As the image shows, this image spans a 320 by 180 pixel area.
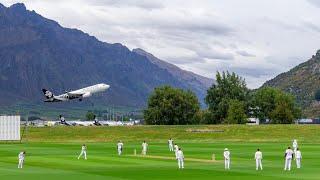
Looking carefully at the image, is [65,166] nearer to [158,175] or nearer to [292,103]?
[158,175]

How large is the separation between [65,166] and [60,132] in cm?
9342

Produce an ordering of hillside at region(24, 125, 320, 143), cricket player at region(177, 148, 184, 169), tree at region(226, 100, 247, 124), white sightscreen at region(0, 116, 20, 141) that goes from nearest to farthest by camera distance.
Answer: cricket player at region(177, 148, 184, 169) < hillside at region(24, 125, 320, 143) < white sightscreen at region(0, 116, 20, 141) < tree at region(226, 100, 247, 124)

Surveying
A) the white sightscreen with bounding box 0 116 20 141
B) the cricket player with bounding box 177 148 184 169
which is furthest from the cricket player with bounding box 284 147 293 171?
the white sightscreen with bounding box 0 116 20 141

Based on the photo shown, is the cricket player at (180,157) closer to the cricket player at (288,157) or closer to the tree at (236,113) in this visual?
the cricket player at (288,157)

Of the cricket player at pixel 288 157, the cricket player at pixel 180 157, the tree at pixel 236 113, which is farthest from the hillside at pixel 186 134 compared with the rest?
the cricket player at pixel 180 157

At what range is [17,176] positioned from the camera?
54.0 m

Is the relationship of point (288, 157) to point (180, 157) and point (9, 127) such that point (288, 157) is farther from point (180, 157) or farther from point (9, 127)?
point (9, 127)

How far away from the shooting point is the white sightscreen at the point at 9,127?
13939 cm

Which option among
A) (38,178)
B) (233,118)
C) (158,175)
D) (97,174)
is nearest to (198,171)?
(158,175)

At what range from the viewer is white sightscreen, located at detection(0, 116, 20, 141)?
457ft

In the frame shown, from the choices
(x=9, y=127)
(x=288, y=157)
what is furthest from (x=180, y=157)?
(x=9, y=127)

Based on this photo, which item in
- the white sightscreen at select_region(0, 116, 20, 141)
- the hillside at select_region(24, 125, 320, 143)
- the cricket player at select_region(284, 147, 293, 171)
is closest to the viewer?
the cricket player at select_region(284, 147, 293, 171)

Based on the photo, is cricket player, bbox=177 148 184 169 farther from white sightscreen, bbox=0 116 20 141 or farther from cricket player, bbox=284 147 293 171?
white sightscreen, bbox=0 116 20 141

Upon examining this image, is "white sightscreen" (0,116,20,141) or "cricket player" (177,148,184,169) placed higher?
"white sightscreen" (0,116,20,141)
